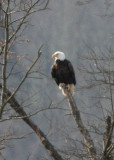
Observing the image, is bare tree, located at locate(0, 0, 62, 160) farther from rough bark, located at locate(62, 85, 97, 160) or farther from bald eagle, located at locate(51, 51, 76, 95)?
bald eagle, located at locate(51, 51, 76, 95)

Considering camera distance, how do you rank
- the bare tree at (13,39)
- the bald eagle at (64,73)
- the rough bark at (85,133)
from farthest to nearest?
the bald eagle at (64,73)
the rough bark at (85,133)
the bare tree at (13,39)

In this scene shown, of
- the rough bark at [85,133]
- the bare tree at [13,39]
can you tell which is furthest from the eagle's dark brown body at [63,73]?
the bare tree at [13,39]

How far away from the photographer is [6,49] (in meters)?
6.28

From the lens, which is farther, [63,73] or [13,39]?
[63,73]

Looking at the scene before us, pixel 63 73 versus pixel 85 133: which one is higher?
pixel 85 133

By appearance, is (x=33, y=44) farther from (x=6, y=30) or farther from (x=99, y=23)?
(x=6, y=30)

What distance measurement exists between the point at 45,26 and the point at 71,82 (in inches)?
1855

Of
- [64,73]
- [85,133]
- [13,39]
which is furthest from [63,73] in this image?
[13,39]

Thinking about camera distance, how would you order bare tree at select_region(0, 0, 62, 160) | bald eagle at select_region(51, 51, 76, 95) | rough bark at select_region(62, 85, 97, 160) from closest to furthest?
bare tree at select_region(0, 0, 62, 160) < rough bark at select_region(62, 85, 97, 160) < bald eagle at select_region(51, 51, 76, 95)

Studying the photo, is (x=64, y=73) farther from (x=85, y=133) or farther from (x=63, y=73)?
(x=85, y=133)

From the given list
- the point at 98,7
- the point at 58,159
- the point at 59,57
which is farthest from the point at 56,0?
the point at 58,159

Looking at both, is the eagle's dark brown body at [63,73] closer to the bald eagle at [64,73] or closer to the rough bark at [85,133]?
the bald eagle at [64,73]

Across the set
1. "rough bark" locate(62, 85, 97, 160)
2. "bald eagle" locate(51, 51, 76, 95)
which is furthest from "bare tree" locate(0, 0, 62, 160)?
"bald eagle" locate(51, 51, 76, 95)

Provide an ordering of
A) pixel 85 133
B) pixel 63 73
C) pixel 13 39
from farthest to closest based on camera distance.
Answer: pixel 63 73 < pixel 85 133 < pixel 13 39
